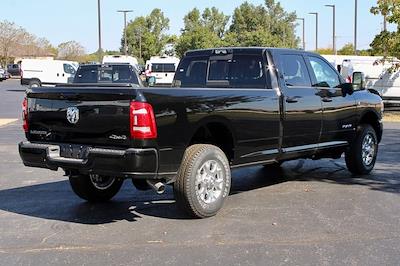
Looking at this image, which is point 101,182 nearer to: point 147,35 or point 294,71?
point 294,71

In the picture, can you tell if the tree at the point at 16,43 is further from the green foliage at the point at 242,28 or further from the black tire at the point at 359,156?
the black tire at the point at 359,156

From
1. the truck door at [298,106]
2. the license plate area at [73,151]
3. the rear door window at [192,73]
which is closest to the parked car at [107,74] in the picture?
the rear door window at [192,73]

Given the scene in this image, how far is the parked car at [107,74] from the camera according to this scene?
713 inches

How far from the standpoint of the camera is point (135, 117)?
226 inches

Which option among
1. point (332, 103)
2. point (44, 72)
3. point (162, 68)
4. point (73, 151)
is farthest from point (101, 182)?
point (44, 72)

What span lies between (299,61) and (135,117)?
328 cm

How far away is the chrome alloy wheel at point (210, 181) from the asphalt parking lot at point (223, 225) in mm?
255

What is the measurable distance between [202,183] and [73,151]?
1392 millimetres

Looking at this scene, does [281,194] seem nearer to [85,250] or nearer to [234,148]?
[234,148]

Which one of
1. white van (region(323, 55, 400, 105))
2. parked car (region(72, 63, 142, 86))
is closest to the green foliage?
white van (region(323, 55, 400, 105))

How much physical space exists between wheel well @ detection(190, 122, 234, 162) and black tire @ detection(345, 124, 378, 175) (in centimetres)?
286

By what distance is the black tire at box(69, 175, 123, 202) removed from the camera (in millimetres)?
7352

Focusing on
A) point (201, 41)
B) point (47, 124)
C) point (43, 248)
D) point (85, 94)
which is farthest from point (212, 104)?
point (201, 41)

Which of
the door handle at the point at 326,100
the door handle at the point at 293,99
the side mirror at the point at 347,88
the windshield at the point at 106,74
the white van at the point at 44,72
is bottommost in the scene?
the door handle at the point at 326,100
